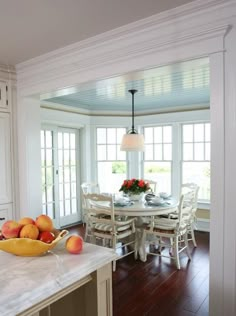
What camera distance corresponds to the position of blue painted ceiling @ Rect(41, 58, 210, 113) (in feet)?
7.78

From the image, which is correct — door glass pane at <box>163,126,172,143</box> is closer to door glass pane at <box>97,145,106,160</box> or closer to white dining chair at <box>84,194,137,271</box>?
door glass pane at <box>97,145,106,160</box>

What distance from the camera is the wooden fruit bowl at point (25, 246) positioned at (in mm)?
1243

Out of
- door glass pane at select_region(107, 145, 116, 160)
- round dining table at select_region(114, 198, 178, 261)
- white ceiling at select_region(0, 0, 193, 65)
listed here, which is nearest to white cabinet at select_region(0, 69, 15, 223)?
white ceiling at select_region(0, 0, 193, 65)

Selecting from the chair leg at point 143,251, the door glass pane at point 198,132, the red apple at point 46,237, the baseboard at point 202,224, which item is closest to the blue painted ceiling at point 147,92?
the door glass pane at point 198,132

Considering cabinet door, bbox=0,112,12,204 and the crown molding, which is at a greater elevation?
the crown molding

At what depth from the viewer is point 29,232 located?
1281mm

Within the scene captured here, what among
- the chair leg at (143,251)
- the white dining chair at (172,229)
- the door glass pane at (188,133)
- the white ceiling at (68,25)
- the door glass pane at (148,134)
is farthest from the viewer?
the door glass pane at (148,134)

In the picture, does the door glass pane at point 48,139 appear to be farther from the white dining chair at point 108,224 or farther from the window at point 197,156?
the window at point 197,156

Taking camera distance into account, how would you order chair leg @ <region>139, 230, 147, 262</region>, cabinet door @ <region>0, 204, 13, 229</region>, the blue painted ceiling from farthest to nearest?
chair leg @ <region>139, 230, 147, 262</region> < cabinet door @ <region>0, 204, 13, 229</region> < the blue painted ceiling

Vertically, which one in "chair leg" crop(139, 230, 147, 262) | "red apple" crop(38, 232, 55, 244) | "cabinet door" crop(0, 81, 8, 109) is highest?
"cabinet door" crop(0, 81, 8, 109)

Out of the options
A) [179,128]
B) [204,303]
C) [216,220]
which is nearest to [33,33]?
[216,220]

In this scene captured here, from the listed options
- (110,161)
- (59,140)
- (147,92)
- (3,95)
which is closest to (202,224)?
(110,161)

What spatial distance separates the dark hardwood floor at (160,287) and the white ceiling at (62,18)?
2.58 metres

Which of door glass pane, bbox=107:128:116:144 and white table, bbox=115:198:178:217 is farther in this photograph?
door glass pane, bbox=107:128:116:144
